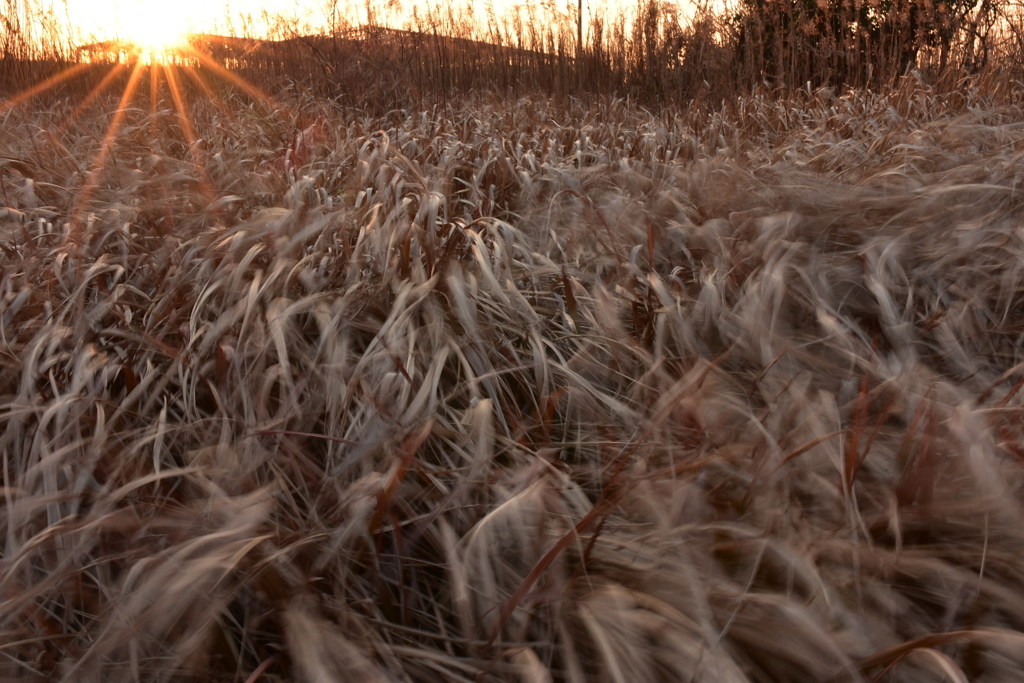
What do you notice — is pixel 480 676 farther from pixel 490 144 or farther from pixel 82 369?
pixel 490 144

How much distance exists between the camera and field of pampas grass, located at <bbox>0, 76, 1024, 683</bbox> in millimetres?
676

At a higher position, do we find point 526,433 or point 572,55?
point 572,55

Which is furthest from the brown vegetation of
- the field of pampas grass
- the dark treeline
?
the dark treeline

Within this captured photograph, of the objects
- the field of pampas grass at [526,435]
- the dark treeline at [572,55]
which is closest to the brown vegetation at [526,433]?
A: the field of pampas grass at [526,435]

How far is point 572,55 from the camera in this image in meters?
4.63

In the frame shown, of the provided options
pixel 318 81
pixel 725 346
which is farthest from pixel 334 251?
pixel 318 81

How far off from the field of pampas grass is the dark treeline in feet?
8.52

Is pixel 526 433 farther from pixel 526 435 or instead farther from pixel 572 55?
pixel 572 55

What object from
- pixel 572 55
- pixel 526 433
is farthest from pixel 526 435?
pixel 572 55

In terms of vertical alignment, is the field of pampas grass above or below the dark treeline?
below

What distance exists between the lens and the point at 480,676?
0.66 metres

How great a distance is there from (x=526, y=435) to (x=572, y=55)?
420 centimetres

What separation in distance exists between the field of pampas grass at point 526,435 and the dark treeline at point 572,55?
8.52 ft

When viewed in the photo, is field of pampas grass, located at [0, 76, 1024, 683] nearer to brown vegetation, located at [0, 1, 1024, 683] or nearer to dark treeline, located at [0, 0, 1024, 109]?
brown vegetation, located at [0, 1, 1024, 683]
